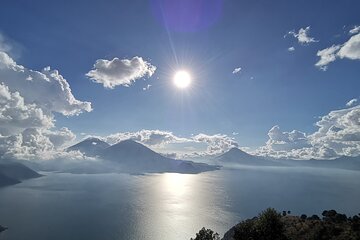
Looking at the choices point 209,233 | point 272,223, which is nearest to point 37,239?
point 209,233

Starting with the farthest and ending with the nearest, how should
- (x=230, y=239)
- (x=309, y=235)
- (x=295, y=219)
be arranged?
(x=230, y=239) < (x=295, y=219) < (x=309, y=235)

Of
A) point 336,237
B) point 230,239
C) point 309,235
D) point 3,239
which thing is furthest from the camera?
point 3,239

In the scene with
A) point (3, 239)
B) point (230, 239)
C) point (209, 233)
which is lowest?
point (3, 239)

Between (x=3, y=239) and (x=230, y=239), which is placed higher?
(x=230, y=239)

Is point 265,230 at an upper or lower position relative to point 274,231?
upper

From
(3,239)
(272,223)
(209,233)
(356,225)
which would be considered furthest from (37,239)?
(356,225)

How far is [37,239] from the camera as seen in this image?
19962cm

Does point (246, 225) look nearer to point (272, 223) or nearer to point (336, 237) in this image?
point (272, 223)

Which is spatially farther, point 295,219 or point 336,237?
point 295,219

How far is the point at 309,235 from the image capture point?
8344 centimetres

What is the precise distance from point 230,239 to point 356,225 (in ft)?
210

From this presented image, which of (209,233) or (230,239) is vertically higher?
(209,233)

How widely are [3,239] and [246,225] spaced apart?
195018 millimetres

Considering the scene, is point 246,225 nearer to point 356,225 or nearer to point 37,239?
point 356,225
